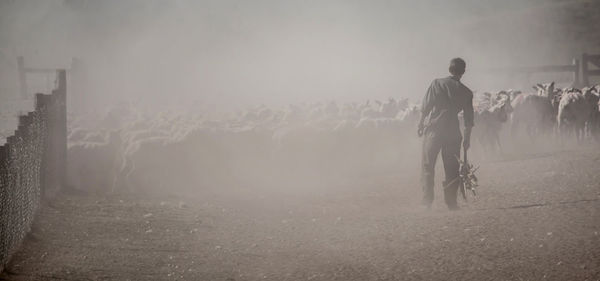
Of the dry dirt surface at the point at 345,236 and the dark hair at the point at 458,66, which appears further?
the dark hair at the point at 458,66

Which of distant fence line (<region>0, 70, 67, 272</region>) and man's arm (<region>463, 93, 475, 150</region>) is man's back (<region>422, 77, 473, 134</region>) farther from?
distant fence line (<region>0, 70, 67, 272</region>)

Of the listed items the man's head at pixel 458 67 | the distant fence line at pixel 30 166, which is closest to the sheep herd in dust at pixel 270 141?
the distant fence line at pixel 30 166

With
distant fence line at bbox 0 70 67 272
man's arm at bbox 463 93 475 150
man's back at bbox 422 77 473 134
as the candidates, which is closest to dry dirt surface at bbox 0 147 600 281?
distant fence line at bbox 0 70 67 272

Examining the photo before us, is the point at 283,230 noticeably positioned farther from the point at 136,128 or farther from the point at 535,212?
the point at 136,128

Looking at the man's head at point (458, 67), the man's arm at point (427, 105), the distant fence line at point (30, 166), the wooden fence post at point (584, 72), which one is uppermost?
the wooden fence post at point (584, 72)

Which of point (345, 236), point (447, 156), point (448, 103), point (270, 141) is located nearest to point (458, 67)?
point (448, 103)

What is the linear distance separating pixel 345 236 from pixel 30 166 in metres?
4.90

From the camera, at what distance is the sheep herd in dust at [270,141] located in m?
15.7

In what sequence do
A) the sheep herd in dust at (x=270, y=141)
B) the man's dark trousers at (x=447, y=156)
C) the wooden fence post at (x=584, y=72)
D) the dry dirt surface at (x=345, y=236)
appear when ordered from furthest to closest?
the wooden fence post at (x=584, y=72) < the sheep herd in dust at (x=270, y=141) < the man's dark trousers at (x=447, y=156) < the dry dirt surface at (x=345, y=236)

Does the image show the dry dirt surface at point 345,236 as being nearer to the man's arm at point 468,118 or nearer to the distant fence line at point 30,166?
the distant fence line at point 30,166

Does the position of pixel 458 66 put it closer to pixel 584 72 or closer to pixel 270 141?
pixel 270 141

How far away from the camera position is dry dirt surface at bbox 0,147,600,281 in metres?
7.38

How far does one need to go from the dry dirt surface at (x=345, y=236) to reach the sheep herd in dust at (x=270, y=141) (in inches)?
106

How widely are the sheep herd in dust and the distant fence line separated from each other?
1.63m
